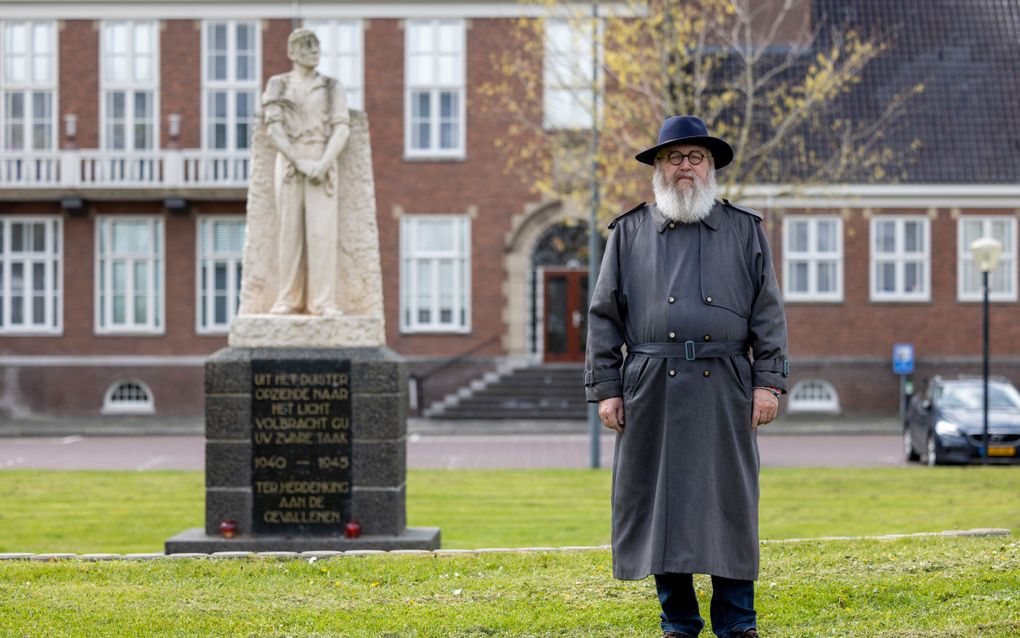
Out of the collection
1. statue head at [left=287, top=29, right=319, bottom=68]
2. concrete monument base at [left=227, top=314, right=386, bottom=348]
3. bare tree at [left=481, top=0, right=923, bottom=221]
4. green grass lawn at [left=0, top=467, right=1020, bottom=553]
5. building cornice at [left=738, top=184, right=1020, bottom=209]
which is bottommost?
green grass lawn at [left=0, top=467, right=1020, bottom=553]

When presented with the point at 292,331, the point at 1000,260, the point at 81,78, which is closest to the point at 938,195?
the point at 1000,260

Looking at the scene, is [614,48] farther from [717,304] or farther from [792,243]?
[717,304]

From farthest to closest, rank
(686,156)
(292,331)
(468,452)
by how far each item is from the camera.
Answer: (468,452), (292,331), (686,156)

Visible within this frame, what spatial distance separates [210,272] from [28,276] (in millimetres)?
4525

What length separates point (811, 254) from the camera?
3300cm

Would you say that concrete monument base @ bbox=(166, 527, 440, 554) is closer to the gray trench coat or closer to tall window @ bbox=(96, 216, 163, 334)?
the gray trench coat

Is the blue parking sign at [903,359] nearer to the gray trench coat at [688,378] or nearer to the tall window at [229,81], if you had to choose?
the tall window at [229,81]

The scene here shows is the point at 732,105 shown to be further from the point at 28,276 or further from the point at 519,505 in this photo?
the point at 519,505

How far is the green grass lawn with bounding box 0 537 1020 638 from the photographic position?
698cm

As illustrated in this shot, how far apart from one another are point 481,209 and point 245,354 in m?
22.2

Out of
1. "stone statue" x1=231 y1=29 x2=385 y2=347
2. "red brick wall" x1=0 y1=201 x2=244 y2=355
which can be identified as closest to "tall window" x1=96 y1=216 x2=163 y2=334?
"red brick wall" x1=0 y1=201 x2=244 y2=355

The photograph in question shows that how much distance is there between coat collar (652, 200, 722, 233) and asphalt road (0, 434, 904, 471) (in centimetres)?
1398

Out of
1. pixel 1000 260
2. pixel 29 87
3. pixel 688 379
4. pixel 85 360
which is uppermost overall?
pixel 29 87

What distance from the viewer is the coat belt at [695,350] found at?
6.38 metres
